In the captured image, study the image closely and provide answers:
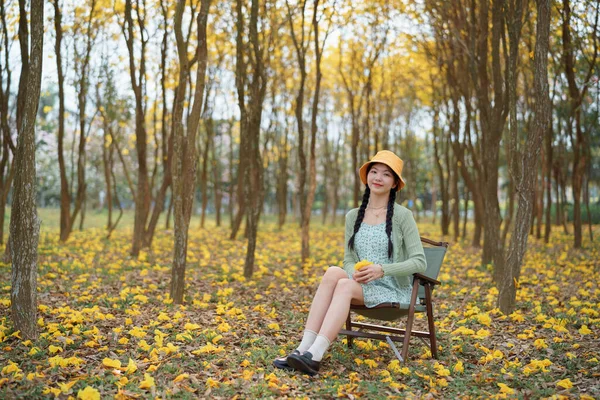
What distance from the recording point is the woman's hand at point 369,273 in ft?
13.7

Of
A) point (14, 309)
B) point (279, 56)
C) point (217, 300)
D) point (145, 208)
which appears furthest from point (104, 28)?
point (14, 309)

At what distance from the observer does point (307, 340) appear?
4.07 meters

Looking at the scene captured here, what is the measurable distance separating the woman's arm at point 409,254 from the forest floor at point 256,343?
703 millimetres

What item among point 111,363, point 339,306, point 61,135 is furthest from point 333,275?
point 61,135

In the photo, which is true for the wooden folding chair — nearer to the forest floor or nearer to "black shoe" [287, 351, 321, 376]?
the forest floor

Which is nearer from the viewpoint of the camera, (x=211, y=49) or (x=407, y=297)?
(x=407, y=297)

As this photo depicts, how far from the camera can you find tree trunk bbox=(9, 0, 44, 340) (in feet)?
13.8

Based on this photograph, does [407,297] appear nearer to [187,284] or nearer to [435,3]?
[187,284]

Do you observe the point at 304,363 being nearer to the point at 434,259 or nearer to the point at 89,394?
the point at 89,394

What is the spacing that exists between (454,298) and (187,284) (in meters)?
3.62

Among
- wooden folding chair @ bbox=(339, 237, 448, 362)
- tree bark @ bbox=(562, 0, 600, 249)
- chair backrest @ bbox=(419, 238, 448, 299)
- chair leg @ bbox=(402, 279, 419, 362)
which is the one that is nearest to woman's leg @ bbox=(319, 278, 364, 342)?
wooden folding chair @ bbox=(339, 237, 448, 362)

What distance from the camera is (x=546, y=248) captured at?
1241cm

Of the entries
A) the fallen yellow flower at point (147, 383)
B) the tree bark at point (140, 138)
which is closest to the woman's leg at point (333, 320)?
the fallen yellow flower at point (147, 383)

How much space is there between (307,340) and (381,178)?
1425 millimetres
